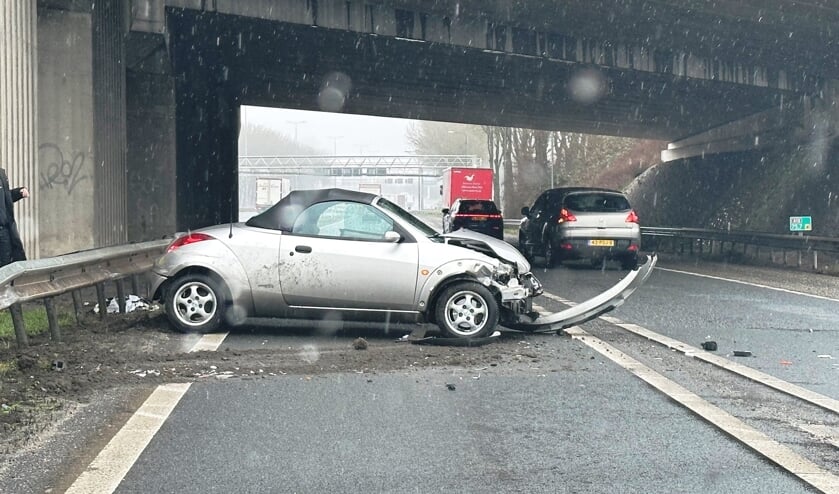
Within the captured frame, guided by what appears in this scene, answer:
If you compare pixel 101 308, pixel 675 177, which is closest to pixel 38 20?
pixel 101 308

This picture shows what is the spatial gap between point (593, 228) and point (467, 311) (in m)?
10.8

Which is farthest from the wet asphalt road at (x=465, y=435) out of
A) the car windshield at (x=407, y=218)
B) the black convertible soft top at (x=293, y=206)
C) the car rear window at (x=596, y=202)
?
the car rear window at (x=596, y=202)

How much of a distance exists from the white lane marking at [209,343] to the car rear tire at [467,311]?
204 cm

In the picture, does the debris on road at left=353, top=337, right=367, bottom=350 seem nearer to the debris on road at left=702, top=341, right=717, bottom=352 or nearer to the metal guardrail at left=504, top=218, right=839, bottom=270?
the debris on road at left=702, top=341, right=717, bottom=352

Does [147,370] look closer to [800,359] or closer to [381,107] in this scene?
[800,359]

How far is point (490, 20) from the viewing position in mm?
23172

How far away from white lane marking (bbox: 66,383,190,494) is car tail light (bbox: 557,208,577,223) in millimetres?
13451

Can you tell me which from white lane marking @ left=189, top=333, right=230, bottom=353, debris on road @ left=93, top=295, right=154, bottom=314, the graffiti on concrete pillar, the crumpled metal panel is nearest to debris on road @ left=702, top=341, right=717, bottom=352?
Answer: white lane marking @ left=189, top=333, right=230, bottom=353

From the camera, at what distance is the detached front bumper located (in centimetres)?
956

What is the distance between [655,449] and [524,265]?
416 centimetres

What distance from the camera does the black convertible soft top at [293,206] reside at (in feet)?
30.8

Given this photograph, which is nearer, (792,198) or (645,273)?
(645,273)

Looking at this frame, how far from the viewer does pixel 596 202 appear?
19.7m

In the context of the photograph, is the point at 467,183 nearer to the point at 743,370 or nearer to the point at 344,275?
the point at 344,275
